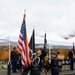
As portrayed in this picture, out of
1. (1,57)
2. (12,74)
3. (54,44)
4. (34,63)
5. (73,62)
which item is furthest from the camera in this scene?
(1,57)

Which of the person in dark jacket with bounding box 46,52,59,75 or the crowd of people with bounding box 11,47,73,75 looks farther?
the person in dark jacket with bounding box 46,52,59,75

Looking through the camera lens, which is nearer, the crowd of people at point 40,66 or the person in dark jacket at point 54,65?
the crowd of people at point 40,66

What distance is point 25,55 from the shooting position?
12078mm

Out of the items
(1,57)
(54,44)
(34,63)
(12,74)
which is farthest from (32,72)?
(1,57)

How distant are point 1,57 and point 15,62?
1589cm

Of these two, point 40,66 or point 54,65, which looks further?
point 54,65

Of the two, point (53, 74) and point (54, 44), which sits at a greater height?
point (54, 44)

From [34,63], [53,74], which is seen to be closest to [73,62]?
[53,74]

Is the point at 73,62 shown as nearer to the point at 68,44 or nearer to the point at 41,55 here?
the point at 68,44

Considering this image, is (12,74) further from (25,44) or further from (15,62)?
(25,44)

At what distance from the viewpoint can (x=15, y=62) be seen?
22.8 metres

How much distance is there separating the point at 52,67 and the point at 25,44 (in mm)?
2546

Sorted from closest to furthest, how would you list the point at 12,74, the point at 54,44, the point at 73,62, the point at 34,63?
1. the point at 34,63
2. the point at 12,74
3. the point at 54,44
4. the point at 73,62

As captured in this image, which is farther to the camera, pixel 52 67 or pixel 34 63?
pixel 52 67
